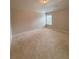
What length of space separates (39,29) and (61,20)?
269mm

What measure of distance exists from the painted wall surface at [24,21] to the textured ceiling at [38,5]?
0.05m

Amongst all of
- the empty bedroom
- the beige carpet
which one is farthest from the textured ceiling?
the beige carpet

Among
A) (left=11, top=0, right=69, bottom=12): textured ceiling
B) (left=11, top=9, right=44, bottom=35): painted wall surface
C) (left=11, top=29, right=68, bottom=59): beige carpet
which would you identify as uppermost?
(left=11, top=0, right=69, bottom=12): textured ceiling

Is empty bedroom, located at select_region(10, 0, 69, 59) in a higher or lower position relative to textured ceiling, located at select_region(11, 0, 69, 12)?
lower

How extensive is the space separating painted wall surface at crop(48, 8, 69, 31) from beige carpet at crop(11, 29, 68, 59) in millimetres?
68

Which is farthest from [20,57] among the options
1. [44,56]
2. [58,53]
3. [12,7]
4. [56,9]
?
[56,9]

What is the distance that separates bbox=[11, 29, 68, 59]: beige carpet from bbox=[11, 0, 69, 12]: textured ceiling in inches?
9.5

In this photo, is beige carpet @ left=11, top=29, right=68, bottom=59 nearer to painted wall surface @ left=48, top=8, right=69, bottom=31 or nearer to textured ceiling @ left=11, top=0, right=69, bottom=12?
painted wall surface @ left=48, top=8, right=69, bottom=31

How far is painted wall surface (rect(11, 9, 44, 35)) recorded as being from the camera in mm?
1414

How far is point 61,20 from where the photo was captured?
1499 millimetres

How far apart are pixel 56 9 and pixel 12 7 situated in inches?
18.9
